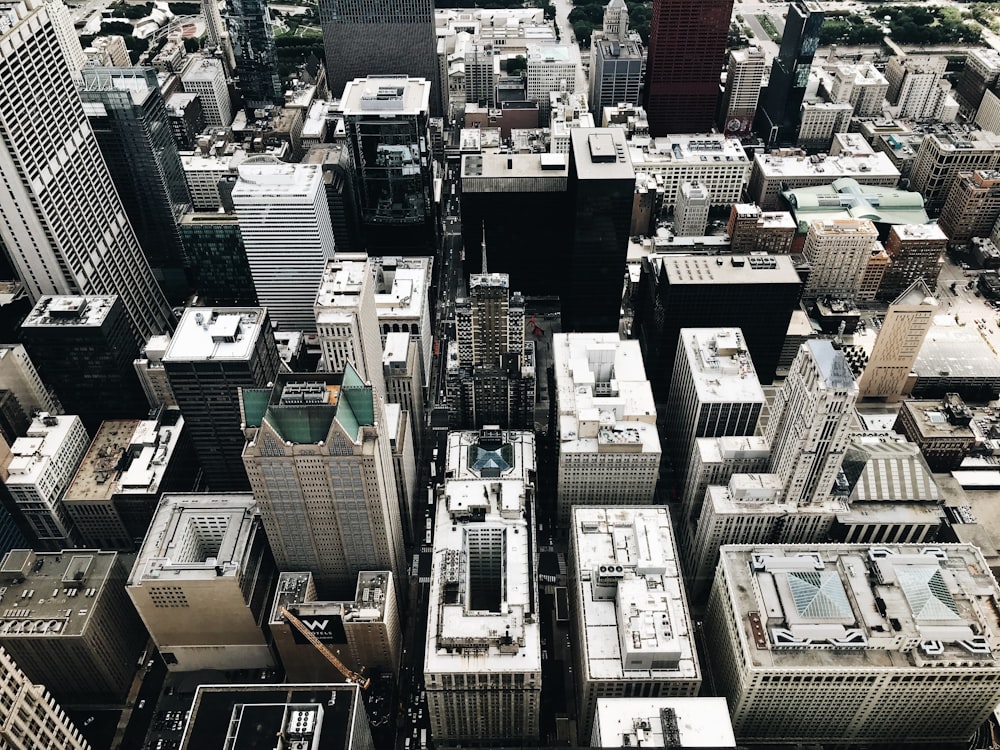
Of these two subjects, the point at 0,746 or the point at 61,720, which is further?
the point at 61,720

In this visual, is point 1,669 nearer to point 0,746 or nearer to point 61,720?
point 0,746

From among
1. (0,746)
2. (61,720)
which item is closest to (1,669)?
(0,746)

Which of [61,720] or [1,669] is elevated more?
[1,669]

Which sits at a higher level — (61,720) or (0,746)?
(0,746)

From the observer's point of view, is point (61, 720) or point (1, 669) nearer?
point (1, 669)
